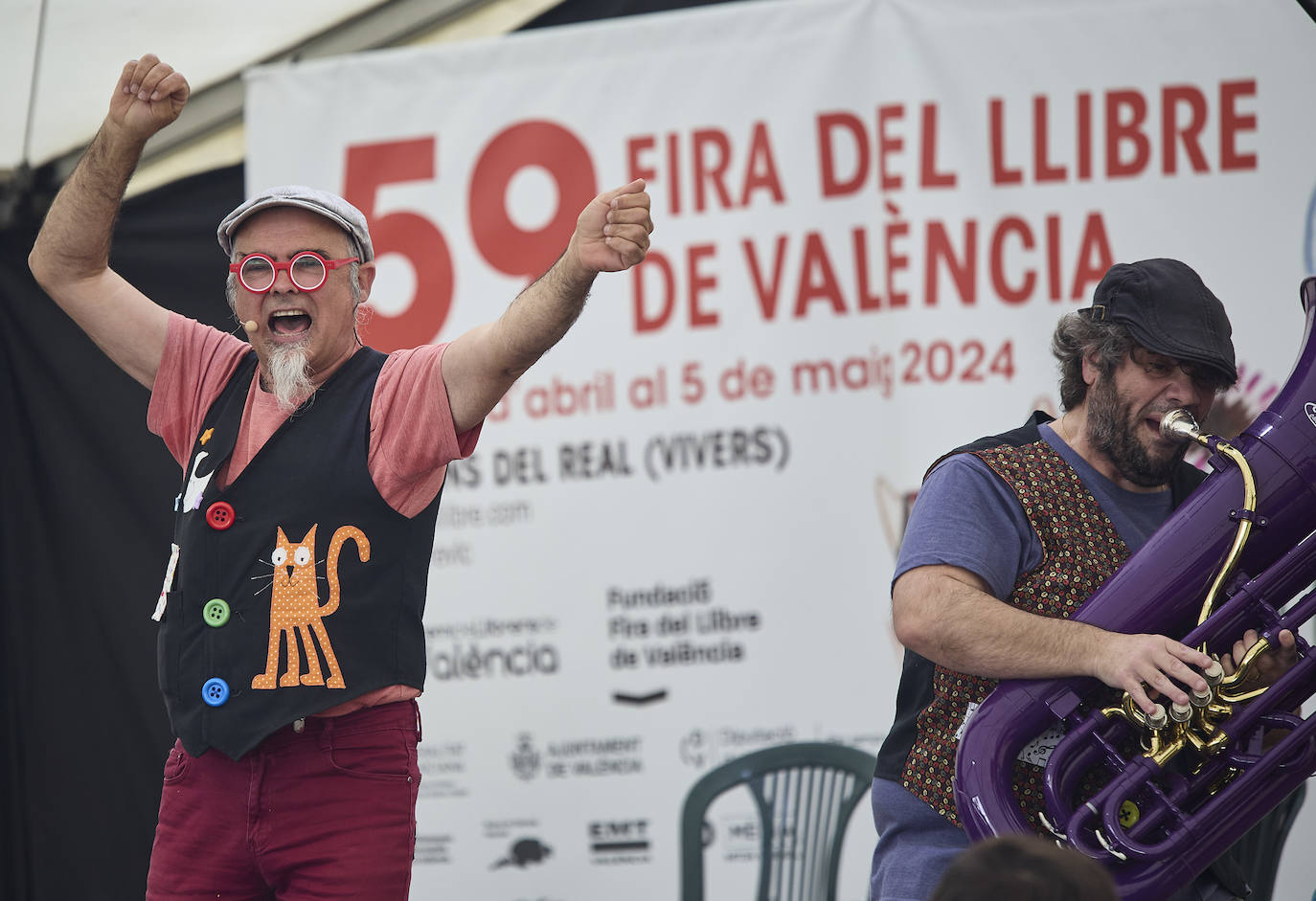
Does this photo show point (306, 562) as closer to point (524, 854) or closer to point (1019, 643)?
point (1019, 643)

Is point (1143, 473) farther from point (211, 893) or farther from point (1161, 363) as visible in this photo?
point (211, 893)

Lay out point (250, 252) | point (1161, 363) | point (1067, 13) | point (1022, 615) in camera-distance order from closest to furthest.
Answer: point (1022, 615)
point (1161, 363)
point (250, 252)
point (1067, 13)

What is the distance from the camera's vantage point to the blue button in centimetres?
219

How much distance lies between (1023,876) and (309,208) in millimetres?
1727

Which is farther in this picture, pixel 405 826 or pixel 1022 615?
pixel 405 826

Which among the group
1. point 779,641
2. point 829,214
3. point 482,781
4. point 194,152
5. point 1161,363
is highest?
point 194,152

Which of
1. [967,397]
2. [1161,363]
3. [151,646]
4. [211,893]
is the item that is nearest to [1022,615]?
[1161,363]

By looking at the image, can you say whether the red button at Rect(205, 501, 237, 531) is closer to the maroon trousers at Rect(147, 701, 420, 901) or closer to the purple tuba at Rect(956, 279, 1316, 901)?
the maroon trousers at Rect(147, 701, 420, 901)

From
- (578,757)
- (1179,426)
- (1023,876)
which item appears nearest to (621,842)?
(578,757)

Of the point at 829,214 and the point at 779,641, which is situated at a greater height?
the point at 829,214

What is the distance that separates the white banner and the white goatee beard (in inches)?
58.0

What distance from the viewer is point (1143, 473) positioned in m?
2.21

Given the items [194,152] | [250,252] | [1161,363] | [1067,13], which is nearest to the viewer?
[1161,363]

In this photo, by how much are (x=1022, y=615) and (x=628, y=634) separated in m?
1.82
